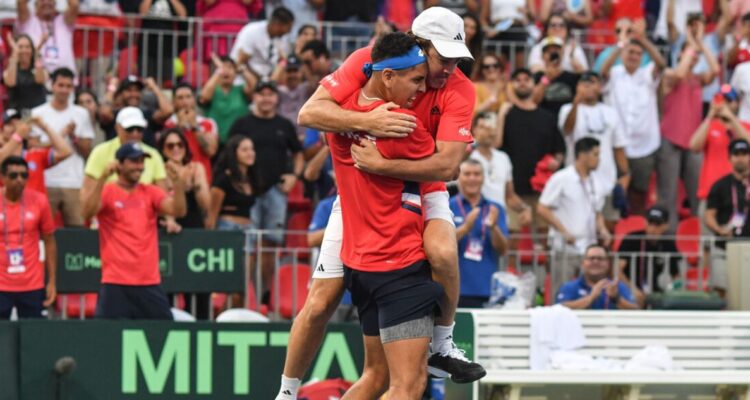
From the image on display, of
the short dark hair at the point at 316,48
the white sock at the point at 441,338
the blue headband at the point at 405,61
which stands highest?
the short dark hair at the point at 316,48

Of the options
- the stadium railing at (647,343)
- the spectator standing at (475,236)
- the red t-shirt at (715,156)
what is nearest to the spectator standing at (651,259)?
the red t-shirt at (715,156)

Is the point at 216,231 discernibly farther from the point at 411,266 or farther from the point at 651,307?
the point at 411,266

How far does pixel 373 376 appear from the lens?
855 cm

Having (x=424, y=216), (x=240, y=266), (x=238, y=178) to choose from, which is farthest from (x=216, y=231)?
(x=424, y=216)

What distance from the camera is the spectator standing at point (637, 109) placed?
56.6 feet

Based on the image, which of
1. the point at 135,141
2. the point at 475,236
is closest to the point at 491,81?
the point at 475,236

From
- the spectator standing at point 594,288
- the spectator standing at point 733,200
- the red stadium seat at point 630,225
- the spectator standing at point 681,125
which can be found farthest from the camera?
the spectator standing at point 681,125

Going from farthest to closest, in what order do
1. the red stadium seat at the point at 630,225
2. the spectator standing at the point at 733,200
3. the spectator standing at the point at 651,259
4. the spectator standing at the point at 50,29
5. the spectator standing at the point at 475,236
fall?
the spectator standing at the point at 50,29 → the red stadium seat at the point at 630,225 → the spectator standing at the point at 733,200 → the spectator standing at the point at 651,259 → the spectator standing at the point at 475,236

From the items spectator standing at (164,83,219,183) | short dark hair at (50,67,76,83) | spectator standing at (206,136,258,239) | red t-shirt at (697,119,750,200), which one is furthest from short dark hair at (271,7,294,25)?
red t-shirt at (697,119,750,200)

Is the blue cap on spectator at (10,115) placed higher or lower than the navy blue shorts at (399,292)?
higher

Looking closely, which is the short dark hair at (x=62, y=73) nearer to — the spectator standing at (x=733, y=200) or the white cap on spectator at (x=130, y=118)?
the white cap on spectator at (x=130, y=118)

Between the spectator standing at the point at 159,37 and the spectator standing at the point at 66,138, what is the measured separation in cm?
202

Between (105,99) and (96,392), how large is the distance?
16.5ft

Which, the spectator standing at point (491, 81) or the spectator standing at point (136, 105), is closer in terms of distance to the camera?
the spectator standing at point (136, 105)
